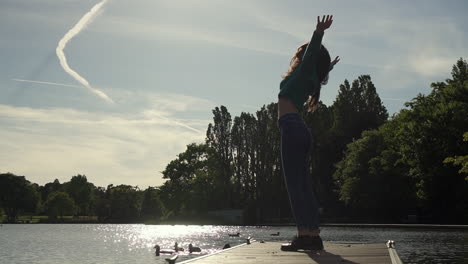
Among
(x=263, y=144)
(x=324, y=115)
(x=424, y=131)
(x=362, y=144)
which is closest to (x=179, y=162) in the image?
(x=263, y=144)

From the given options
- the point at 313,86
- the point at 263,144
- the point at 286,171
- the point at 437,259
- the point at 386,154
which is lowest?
the point at 437,259

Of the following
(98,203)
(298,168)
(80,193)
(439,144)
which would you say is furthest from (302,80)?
(80,193)

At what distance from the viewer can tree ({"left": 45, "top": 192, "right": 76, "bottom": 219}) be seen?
15425 centimetres

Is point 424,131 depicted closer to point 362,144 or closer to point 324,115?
point 362,144

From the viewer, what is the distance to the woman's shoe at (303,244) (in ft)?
30.1

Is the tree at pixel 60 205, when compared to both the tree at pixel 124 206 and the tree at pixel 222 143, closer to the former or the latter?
the tree at pixel 124 206

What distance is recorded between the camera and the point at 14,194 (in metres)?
152

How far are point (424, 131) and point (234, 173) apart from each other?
54591 millimetres

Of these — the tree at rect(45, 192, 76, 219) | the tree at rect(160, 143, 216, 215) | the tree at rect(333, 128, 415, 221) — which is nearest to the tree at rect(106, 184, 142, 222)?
the tree at rect(45, 192, 76, 219)

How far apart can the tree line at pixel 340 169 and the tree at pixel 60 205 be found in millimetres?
291

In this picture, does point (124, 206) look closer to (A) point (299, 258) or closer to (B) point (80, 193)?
(B) point (80, 193)

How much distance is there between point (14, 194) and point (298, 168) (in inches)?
6211

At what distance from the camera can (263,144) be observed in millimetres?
102312

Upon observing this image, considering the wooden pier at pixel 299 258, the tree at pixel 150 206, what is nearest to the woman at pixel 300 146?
the wooden pier at pixel 299 258
